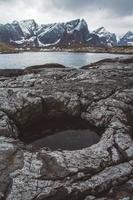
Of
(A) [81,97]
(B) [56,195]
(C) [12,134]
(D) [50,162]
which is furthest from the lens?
(A) [81,97]

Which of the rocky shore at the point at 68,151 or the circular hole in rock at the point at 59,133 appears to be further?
the circular hole in rock at the point at 59,133

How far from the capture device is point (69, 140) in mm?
15125

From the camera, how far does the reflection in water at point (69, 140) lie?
48.3 feet

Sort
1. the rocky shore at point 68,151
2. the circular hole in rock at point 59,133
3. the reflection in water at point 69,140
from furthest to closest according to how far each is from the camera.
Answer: the circular hole in rock at point 59,133, the reflection in water at point 69,140, the rocky shore at point 68,151

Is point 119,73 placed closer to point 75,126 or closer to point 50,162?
point 75,126

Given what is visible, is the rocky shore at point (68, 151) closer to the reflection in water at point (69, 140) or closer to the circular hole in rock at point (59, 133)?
the circular hole in rock at point (59, 133)

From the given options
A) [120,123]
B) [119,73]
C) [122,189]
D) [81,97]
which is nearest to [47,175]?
[122,189]

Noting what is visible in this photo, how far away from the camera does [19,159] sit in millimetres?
12109

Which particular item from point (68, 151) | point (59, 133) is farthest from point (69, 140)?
point (68, 151)

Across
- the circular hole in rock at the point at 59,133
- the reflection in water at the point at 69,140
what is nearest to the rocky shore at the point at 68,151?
the circular hole in rock at the point at 59,133

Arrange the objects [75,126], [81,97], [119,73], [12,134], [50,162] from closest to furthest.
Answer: [50,162], [12,134], [75,126], [81,97], [119,73]

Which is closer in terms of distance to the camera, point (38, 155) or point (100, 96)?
point (38, 155)

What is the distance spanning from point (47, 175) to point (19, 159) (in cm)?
132

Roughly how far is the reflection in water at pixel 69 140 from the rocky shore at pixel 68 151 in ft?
1.02
